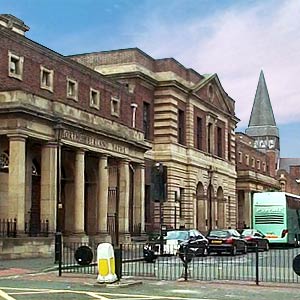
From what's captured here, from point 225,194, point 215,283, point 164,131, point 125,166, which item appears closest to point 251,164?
point 225,194

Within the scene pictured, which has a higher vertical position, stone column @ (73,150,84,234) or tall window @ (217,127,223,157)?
tall window @ (217,127,223,157)

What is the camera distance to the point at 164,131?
58.2 metres

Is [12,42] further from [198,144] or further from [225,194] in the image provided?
[225,194]

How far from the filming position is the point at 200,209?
64.8 metres

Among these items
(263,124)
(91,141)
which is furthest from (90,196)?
(263,124)

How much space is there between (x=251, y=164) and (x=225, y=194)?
1915 cm

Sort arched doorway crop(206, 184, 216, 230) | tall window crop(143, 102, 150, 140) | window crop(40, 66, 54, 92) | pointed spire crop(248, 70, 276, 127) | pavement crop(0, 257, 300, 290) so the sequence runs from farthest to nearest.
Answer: pointed spire crop(248, 70, 276, 127) → arched doorway crop(206, 184, 216, 230) → tall window crop(143, 102, 150, 140) → window crop(40, 66, 54, 92) → pavement crop(0, 257, 300, 290)

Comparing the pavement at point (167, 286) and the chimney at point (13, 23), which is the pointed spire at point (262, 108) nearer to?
the chimney at point (13, 23)

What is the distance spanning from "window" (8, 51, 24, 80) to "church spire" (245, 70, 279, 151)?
133m

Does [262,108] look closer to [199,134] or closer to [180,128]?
[199,134]

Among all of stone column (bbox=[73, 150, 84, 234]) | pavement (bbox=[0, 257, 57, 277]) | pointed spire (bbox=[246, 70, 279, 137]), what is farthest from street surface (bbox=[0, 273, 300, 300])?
pointed spire (bbox=[246, 70, 279, 137])

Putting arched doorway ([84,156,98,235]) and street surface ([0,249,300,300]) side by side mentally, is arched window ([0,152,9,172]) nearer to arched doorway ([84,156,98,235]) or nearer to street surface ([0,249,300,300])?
arched doorway ([84,156,98,235])

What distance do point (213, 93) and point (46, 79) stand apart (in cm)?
3000

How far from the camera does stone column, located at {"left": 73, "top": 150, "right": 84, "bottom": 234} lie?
38062mm
